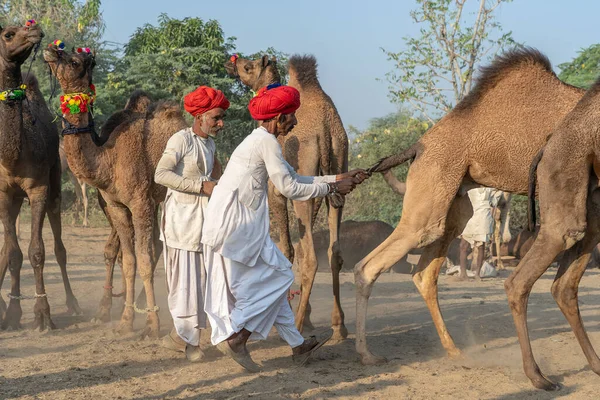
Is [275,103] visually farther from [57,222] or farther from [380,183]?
[380,183]

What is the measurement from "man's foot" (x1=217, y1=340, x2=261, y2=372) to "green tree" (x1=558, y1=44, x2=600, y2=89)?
1825 centimetres

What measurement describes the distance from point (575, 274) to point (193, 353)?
303cm

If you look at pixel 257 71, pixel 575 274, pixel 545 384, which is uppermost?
pixel 257 71

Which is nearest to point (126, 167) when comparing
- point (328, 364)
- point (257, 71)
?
point (257, 71)

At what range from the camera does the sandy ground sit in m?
5.37

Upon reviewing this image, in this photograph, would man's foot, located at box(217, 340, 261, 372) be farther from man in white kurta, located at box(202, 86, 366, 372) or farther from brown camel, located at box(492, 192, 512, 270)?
brown camel, located at box(492, 192, 512, 270)

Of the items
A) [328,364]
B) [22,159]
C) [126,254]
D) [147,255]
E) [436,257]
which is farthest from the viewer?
[22,159]

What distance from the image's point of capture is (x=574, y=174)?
541cm

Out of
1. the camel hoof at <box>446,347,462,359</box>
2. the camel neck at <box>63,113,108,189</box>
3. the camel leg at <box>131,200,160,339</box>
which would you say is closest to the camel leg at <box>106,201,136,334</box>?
the camel leg at <box>131,200,160,339</box>

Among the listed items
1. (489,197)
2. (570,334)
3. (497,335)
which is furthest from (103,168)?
(489,197)

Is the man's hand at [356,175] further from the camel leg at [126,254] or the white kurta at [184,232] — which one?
the camel leg at [126,254]

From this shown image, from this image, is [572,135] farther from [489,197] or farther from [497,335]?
[489,197]

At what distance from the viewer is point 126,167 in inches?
286

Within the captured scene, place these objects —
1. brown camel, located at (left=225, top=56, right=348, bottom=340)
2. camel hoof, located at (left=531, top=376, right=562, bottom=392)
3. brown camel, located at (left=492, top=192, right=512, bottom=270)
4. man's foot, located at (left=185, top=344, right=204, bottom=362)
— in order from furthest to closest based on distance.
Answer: brown camel, located at (left=492, top=192, right=512, bottom=270), brown camel, located at (left=225, top=56, right=348, bottom=340), man's foot, located at (left=185, top=344, right=204, bottom=362), camel hoof, located at (left=531, top=376, right=562, bottom=392)
